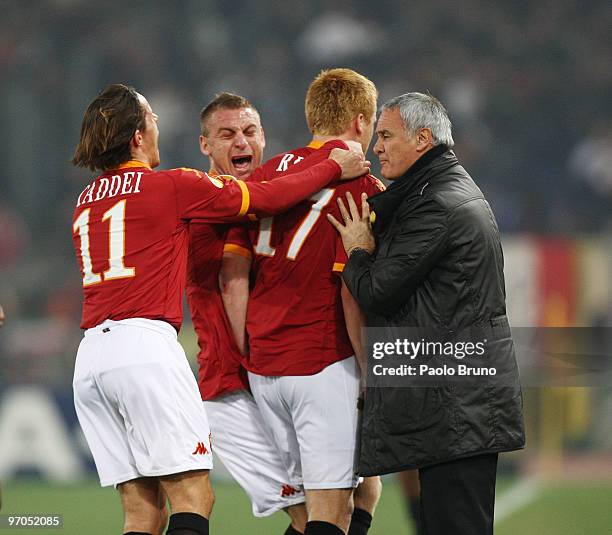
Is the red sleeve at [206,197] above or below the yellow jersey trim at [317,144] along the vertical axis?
below

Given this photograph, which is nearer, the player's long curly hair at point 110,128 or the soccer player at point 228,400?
the player's long curly hair at point 110,128

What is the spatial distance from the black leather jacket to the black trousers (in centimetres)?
6

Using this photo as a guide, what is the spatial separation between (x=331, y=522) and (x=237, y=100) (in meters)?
2.02

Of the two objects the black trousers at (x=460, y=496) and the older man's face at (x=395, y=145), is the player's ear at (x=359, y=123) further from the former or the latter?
the black trousers at (x=460, y=496)

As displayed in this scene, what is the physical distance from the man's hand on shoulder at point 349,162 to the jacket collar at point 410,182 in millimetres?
202

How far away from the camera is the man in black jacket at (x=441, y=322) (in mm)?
3287

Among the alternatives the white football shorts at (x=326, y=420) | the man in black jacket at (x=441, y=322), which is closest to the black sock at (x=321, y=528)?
the white football shorts at (x=326, y=420)

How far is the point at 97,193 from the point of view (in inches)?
141

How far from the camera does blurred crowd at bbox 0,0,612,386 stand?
36.7ft

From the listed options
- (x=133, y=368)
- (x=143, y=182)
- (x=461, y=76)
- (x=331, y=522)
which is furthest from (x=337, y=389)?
(x=461, y=76)

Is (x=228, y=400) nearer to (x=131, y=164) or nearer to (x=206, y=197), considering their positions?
(x=206, y=197)

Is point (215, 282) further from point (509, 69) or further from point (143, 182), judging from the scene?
point (509, 69)

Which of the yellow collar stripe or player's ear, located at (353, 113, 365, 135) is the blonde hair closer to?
player's ear, located at (353, 113, 365, 135)

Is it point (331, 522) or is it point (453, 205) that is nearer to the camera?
point (453, 205)
